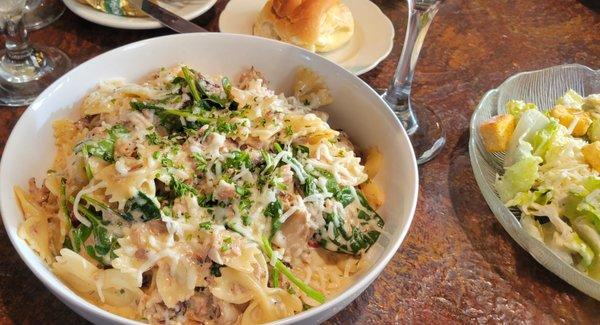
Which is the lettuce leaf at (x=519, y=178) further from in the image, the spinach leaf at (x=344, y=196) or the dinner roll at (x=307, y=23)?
the dinner roll at (x=307, y=23)

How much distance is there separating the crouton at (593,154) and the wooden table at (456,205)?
0.93ft

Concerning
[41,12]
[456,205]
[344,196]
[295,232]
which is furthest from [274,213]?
[41,12]

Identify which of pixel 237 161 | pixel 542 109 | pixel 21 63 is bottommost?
pixel 21 63

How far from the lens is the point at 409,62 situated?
157 centimetres

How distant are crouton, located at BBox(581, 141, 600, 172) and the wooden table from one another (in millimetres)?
285

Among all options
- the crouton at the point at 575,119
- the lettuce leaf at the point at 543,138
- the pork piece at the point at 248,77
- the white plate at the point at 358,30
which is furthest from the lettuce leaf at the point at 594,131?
the pork piece at the point at 248,77

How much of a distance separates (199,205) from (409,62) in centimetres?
77

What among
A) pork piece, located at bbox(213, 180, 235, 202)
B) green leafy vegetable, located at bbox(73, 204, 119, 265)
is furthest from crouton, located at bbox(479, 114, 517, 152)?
green leafy vegetable, located at bbox(73, 204, 119, 265)

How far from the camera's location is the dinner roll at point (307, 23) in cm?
181

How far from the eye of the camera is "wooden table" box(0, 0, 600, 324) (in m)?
1.21

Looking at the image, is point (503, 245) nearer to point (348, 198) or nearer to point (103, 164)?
point (348, 198)

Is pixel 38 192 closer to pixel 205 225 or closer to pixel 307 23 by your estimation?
pixel 205 225

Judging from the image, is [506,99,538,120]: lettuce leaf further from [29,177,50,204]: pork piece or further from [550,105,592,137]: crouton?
[29,177,50,204]: pork piece

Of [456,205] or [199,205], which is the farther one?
[456,205]
